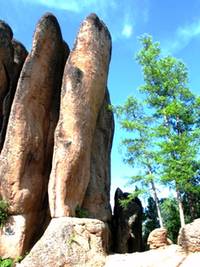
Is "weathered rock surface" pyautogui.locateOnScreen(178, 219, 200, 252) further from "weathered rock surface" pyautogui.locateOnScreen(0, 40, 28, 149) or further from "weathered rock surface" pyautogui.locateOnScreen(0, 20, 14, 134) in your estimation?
"weathered rock surface" pyautogui.locateOnScreen(0, 20, 14, 134)

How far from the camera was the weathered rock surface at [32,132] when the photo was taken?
15.2m

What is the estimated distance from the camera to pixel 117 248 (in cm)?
1880

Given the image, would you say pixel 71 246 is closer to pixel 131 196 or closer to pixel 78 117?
pixel 78 117

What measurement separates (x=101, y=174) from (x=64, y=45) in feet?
19.7

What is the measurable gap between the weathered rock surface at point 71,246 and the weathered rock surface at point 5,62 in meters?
8.20

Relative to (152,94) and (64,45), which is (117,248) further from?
(64,45)

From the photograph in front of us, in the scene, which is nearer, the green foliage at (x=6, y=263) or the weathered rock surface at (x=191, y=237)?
the weathered rock surface at (x=191, y=237)

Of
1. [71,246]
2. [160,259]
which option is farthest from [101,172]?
[160,259]

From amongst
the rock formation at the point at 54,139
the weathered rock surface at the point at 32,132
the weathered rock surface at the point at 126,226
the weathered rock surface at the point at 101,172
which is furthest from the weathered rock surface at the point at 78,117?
the weathered rock surface at the point at 126,226

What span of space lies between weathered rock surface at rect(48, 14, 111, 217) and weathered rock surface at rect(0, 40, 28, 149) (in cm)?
366

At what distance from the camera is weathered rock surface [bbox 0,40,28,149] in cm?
1766

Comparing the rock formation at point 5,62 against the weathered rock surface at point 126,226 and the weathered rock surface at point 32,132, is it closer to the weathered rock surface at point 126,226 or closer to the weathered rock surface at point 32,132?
the weathered rock surface at point 32,132

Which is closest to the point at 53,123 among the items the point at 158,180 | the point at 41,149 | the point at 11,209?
the point at 41,149

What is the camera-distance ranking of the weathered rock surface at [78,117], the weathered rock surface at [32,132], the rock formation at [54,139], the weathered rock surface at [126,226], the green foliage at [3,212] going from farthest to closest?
the weathered rock surface at [126,226] → the weathered rock surface at [32,132] → the green foliage at [3,212] → the rock formation at [54,139] → the weathered rock surface at [78,117]
